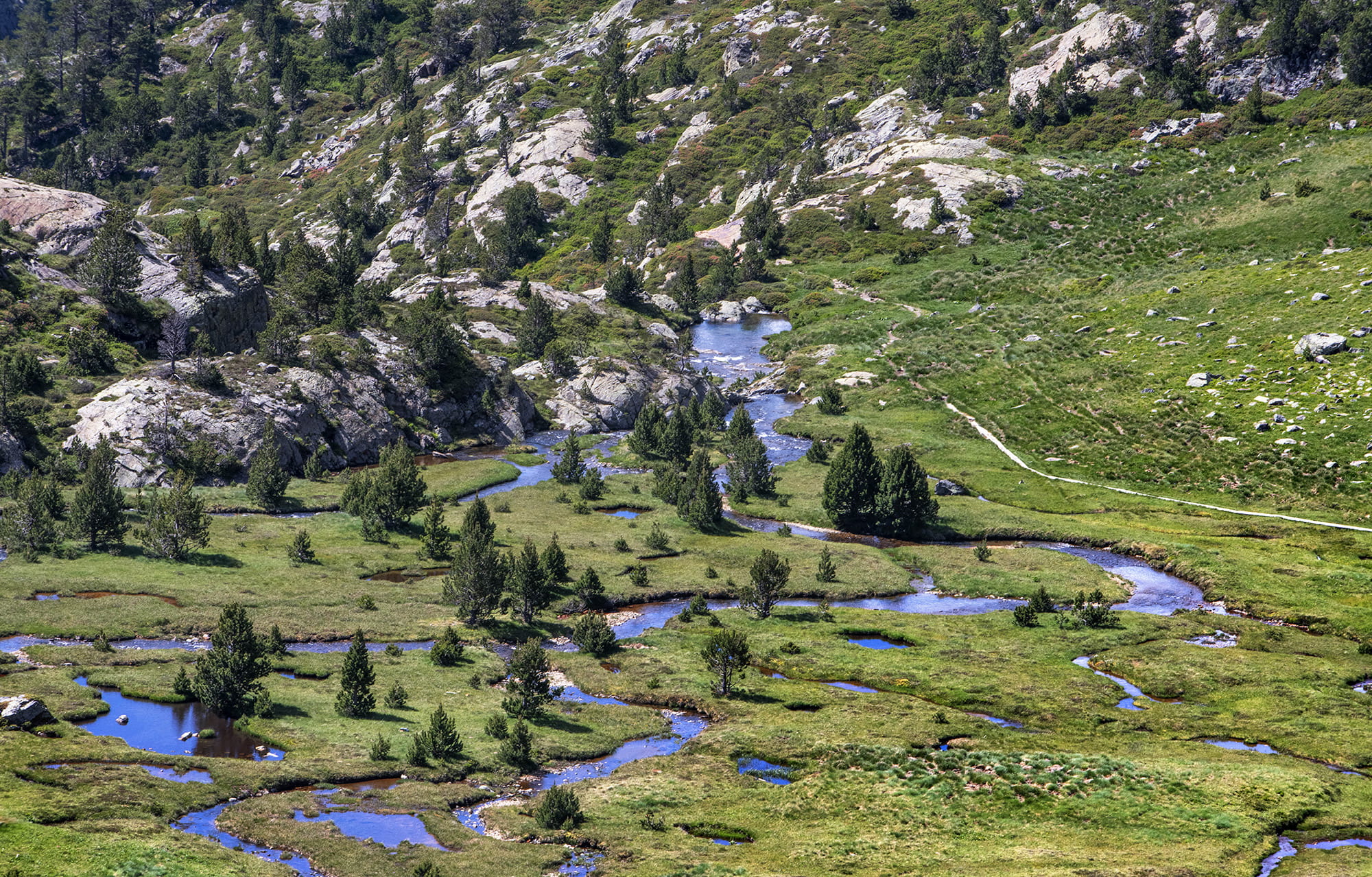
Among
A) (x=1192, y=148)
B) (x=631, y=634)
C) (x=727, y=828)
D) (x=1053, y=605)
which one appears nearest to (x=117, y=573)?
(x=631, y=634)

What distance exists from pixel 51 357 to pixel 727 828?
103237mm

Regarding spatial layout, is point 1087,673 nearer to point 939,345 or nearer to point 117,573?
point 117,573

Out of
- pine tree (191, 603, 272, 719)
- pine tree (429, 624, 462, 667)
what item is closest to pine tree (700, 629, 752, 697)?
pine tree (429, 624, 462, 667)

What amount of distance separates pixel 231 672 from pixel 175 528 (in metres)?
30.6

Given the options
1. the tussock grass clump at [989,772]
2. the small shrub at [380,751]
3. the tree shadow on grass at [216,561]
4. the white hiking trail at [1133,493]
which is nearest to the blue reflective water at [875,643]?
the tussock grass clump at [989,772]

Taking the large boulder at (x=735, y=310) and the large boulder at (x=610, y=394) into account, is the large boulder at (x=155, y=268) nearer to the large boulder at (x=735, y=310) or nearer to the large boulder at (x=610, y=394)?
the large boulder at (x=610, y=394)

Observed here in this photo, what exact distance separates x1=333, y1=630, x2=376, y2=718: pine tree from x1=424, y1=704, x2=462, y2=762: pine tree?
256 inches

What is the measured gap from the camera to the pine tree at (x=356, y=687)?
57750 millimetres

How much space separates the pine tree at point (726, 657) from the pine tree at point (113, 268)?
97.0 meters

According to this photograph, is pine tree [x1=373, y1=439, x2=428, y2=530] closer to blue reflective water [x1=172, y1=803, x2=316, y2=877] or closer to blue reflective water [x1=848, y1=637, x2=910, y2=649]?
blue reflective water [x1=848, y1=637, x2=910, y2=649]

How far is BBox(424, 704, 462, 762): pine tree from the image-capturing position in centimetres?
5284

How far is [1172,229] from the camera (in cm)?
17712

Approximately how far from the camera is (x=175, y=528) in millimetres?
80250

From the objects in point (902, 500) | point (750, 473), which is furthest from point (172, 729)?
point (902, 500)
